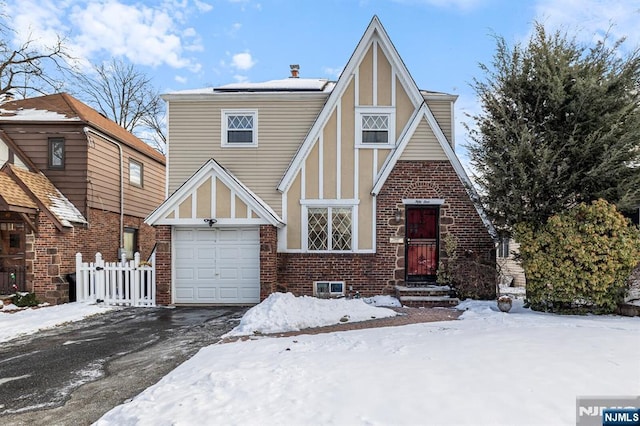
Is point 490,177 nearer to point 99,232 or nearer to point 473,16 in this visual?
point 473,16

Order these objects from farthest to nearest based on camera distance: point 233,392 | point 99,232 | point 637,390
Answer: point 99,232 < point 233,392 < point 637,390

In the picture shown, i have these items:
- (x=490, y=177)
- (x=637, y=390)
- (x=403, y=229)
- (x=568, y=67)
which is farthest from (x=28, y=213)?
(x=568, y=67)

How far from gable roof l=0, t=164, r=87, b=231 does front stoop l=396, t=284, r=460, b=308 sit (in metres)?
10.8

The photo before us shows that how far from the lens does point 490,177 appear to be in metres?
9.45

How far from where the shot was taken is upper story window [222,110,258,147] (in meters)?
12.9

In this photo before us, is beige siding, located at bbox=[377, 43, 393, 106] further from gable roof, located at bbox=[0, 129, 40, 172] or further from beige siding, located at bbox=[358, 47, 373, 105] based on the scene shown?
gable roof, located at bbox=[0, 129, 40, 172]

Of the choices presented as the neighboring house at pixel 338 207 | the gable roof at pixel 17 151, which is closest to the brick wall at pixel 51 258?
the gable roof at pixel 17 151

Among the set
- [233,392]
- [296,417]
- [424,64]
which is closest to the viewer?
[296,417]

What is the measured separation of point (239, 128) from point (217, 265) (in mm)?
4730

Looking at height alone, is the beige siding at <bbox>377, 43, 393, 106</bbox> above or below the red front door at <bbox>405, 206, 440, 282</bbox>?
above

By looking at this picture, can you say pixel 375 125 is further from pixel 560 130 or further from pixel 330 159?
pixel 560 130

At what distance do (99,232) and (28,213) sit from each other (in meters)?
2.97

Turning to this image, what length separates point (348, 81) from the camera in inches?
482

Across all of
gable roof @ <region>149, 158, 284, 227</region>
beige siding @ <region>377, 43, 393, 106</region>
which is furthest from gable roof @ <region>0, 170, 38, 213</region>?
beige siding @ <region>377, 43, 393, 106</region>
